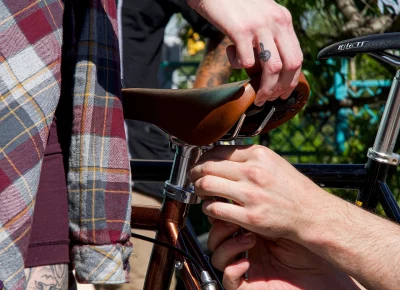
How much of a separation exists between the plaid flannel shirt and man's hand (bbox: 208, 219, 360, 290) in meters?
0.20

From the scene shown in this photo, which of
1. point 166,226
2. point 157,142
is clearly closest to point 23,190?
point 166,226

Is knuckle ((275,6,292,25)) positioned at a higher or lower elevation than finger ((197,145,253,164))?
higher

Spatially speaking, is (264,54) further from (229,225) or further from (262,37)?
(229,225)

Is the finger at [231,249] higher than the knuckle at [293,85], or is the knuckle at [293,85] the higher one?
the knuckle at [293,85]

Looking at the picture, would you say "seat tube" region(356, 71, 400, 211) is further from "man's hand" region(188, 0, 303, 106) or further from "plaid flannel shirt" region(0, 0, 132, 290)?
"plaid flannel shirt" region(0, 0, 132, 290)

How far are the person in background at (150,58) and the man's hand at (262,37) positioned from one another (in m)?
1.41

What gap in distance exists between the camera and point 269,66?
1.13m

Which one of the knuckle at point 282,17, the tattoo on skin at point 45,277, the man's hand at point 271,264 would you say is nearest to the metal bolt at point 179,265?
the man's hand at point 271,264

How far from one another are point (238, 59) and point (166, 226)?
504mm

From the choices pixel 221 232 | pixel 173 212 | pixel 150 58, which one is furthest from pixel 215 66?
pixel 221 232

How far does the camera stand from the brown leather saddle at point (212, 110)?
121 cm

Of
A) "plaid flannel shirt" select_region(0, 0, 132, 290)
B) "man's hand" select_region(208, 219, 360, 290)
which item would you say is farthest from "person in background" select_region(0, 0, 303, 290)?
"man's hand" select_region(208, 219, 360, 290)

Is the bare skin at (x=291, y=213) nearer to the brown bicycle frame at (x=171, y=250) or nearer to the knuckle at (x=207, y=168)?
the knuckle at (x=207, y=168)

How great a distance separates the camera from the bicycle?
1.25 meters
